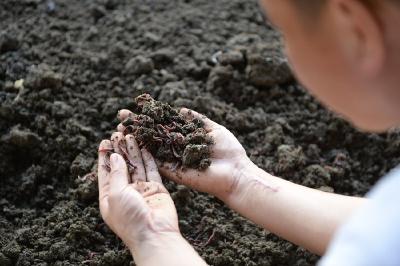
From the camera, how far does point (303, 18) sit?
1.07 meters

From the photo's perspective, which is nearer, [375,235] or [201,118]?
[375,235]

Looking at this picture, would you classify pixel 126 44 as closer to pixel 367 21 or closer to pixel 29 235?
pixel 29 235

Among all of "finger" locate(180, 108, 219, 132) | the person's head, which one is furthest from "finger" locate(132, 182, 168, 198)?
the person's head

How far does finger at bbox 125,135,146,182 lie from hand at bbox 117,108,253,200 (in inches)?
2.5

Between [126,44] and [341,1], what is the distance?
1461mm

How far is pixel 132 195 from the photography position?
1527 millimetres

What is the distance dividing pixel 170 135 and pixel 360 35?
2.59 feet

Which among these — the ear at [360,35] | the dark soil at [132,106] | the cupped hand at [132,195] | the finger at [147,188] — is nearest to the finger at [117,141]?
the cupped hand at [132,195]

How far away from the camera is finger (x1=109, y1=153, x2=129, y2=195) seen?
156cm

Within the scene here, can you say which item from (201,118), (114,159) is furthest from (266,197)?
(114,159)

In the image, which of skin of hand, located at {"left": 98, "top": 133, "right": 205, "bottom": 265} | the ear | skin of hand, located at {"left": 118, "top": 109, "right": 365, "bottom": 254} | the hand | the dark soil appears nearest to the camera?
the ear

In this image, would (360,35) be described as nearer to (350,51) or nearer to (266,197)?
(350,51)

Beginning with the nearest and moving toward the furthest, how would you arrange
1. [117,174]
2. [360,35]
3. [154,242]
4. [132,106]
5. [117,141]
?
1. [360,35]
2. [154,242]
3. [117,174]
4. [117,141]
5. [132,106]

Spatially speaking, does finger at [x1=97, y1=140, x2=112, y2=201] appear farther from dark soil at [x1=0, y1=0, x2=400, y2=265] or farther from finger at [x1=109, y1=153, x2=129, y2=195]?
→ dark soil at [x1=0, y1=0, x2=400, y2=265]
